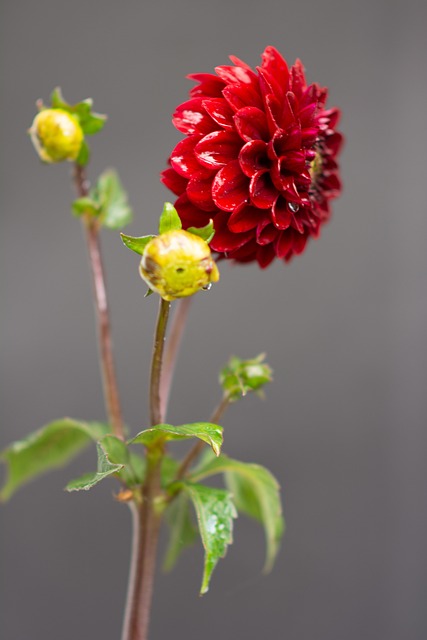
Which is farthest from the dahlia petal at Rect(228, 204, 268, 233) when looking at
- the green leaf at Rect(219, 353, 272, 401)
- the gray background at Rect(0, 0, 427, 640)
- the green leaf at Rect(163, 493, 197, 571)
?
the gray background at Rect(0, 0, 427, 640)

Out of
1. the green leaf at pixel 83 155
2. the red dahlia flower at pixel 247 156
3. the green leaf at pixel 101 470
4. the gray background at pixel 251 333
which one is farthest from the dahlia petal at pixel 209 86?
the gray background at pixel 251 333

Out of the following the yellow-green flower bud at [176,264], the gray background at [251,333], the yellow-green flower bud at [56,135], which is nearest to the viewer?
the yellow-green flower bud at [176,264]

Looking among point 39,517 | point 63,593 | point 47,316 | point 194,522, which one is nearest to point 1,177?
point 47,316

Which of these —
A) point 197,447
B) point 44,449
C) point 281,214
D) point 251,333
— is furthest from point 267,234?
point 251,333

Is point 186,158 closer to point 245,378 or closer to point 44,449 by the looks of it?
point 245,378

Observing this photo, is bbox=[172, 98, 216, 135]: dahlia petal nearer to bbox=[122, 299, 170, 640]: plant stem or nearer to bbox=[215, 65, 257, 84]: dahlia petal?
bbox=[215, 65, 257, 84]: dahlia petal

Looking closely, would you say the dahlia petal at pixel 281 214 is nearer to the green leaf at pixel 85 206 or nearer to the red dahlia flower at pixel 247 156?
the red dahlia flower at pixel 247 156
